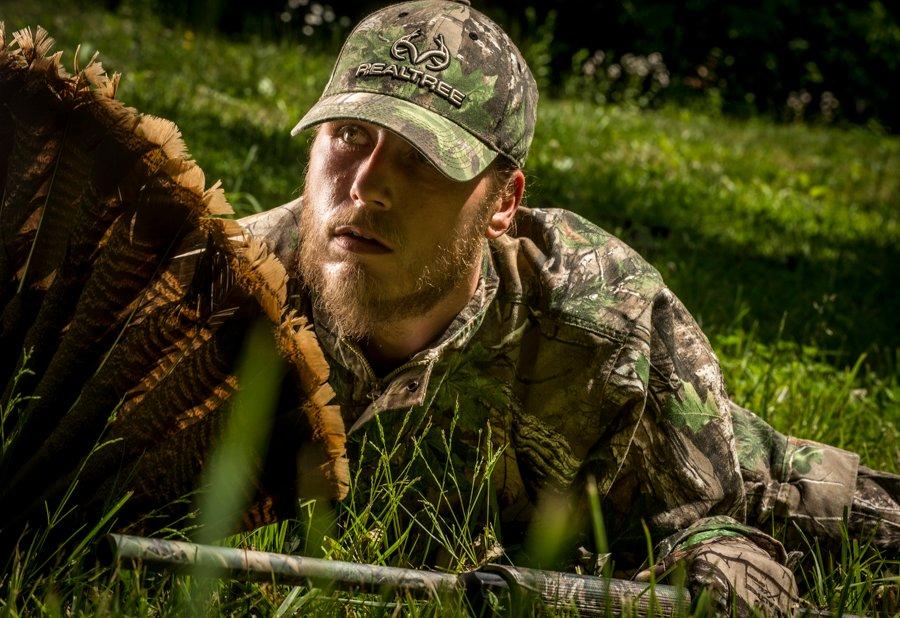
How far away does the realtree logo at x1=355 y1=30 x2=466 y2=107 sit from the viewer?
103 inches

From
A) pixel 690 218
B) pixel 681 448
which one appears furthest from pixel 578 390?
pixel 690 218

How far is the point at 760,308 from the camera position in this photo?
5141mm

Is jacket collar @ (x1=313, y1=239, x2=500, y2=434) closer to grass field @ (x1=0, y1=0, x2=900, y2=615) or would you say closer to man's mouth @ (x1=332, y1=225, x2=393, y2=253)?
man's mouth @ (x1=332, y1=225, x2=393, y2=253)

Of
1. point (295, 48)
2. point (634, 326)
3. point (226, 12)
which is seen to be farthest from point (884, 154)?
point (634, 326)

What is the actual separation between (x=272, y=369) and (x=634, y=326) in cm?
116

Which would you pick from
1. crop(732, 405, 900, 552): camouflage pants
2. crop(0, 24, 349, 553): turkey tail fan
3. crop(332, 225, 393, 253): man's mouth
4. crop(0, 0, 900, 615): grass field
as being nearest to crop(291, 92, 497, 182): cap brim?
crop(332, 225, 393, 253): man's mouth

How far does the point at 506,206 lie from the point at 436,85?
496mm

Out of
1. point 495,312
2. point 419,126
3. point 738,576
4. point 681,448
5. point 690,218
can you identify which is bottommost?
point 690,218

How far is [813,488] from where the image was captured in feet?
10.7

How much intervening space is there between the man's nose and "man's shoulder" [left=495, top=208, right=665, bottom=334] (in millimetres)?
555

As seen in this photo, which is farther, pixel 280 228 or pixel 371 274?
pixel 280 228

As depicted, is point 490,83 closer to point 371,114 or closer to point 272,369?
point 371,114

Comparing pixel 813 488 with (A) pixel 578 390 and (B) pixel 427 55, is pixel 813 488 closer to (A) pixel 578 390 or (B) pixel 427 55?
(A) pixel 578 390

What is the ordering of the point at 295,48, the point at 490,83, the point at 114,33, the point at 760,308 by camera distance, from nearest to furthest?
the point at 490,83, the point at 760,308, the point at 114,33, the point at 295,48
